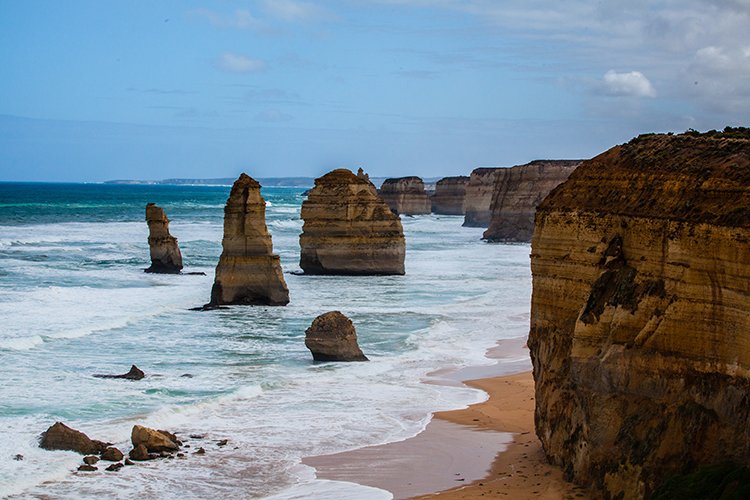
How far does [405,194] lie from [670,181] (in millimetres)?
116272

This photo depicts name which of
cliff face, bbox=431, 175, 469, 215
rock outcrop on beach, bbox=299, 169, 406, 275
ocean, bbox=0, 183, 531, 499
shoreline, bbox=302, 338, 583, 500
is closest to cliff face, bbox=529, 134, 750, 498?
shoreline, bbox=302, 338, 583, 500

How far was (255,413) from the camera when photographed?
68.8 feet

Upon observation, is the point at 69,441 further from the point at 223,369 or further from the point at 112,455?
the point at 223,369

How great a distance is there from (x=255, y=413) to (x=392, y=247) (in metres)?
28.9

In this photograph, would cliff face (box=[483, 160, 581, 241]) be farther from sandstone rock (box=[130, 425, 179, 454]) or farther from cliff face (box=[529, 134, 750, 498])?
cliff face (box=[529, 134, 750, 498])

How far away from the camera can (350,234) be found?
49156mm

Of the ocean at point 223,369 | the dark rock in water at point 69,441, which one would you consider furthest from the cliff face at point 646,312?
the dark rock in water at point 69,441

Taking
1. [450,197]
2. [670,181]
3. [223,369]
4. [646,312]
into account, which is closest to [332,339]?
[223,369]

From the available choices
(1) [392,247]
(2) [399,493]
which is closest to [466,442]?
(2) [399,493]

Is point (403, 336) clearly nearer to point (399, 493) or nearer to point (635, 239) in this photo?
point (399, 493)

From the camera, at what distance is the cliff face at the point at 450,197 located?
463 ft

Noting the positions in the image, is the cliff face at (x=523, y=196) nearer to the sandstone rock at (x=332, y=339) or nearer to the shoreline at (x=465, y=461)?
the sandstone rock at (x=332, y=339)

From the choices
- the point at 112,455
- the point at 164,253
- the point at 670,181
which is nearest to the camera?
the point at 670,181

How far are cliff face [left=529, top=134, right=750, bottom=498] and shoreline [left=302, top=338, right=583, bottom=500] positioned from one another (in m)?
0.64
